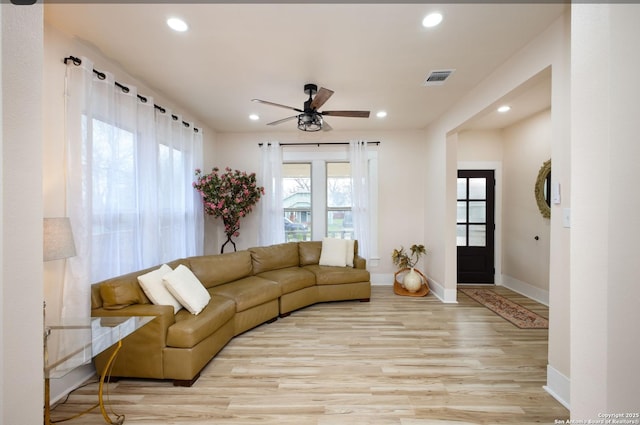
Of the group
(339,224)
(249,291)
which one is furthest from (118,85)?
(339,224)

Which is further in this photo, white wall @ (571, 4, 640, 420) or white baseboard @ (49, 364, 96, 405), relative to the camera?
white baseboard @ (49, 364, 96, 405)

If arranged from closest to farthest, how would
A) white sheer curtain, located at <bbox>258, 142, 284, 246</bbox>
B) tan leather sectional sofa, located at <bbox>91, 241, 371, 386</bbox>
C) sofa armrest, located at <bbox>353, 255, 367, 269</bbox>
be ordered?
1. tan leather sectional sofa, located at <bbox>91, 241, 371, 386</bbox>
2. sofa armrest, located at <bbox>353, 255, 367, 269</bbox>
3. white sheer curtain, located at <bbox>258, 142, 284, 246</bbox>

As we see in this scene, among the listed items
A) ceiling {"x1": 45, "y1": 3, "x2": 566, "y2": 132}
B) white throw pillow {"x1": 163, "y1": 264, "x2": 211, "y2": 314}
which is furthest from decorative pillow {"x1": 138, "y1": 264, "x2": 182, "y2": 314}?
ceiling {"x1": 45, "y1": 3, "x2": 566, "y2": 132}

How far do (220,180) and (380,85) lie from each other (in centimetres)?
264

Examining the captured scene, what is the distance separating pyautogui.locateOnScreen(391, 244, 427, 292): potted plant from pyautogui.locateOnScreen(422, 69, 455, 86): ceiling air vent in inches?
103

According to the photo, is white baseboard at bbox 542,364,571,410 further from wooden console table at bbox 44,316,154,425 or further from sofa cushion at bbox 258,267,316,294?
wooden console table at bbox 44,316,154,425

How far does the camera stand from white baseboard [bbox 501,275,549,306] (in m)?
4.05

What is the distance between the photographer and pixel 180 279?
2525mm

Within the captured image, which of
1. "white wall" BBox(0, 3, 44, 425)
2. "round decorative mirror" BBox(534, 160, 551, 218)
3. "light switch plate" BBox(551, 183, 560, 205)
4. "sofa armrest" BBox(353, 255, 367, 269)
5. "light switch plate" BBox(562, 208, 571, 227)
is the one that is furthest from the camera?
"sofa armrest" BBox(353, 255, 367, 269)

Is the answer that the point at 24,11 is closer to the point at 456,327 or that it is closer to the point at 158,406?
the point at 158,406

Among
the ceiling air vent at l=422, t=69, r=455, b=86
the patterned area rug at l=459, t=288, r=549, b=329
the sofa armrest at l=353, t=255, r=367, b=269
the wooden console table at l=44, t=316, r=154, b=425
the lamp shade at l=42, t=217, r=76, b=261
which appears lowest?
the patterned area rug at l=459, t=288, r=549, b=329

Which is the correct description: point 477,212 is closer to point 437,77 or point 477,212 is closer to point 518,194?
point 518,194

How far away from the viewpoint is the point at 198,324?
227cm

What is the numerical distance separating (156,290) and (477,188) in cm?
520
